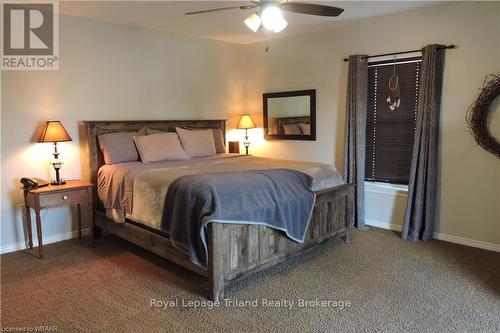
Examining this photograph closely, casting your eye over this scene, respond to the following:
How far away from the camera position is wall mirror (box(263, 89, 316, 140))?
531cm

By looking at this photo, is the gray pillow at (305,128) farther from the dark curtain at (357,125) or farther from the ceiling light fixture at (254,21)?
the ceiling light fixture at (254,21)

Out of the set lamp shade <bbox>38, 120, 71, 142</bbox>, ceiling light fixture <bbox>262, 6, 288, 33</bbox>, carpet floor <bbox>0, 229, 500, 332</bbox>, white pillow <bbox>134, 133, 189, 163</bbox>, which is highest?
ceiling light fixture <bbox>262, 6, 288, 33</bbox>

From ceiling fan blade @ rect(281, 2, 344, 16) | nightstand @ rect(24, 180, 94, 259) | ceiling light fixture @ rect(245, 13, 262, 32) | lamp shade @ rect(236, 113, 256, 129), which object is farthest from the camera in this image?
lamp shade @ rect(236, 113, 256, 129)

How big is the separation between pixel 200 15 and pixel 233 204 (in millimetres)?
2463

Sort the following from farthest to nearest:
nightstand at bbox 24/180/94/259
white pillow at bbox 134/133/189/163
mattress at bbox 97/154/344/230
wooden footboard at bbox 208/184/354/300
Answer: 1. white pillow at bbox 134/133/189/163
2. nightstand at bbox 24/180/94/259
3. mattress at bbox 97/154/344/230
4. wooden footboard at bbox 208/184/354/300

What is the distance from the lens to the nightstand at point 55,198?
369 centimetres

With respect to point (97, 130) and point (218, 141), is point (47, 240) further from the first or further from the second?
point (218, 141)

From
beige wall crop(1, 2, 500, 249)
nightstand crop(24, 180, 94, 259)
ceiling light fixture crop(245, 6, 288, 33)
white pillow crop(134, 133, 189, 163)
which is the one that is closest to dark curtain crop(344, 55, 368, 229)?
beige wall crop(1, 2, 500, 249)

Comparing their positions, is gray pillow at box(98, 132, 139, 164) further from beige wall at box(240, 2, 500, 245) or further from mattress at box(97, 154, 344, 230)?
beige wall at box(240, 2, 500, 245)

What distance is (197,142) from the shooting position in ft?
16.1

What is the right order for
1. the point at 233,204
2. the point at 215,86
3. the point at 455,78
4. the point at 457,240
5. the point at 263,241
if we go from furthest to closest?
1. the point at 215,86
2. the point at 457,240
3. the point at 455,78
4. the point at 263,241
5. the point at 233,204

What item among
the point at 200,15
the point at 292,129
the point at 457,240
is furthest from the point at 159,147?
the point at 457,240

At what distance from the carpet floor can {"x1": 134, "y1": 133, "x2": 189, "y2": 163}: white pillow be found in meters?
1.02

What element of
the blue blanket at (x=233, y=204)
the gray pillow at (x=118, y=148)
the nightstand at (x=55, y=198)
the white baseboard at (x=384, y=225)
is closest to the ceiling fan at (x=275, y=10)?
the blue blanket at (x=233, y=204)
